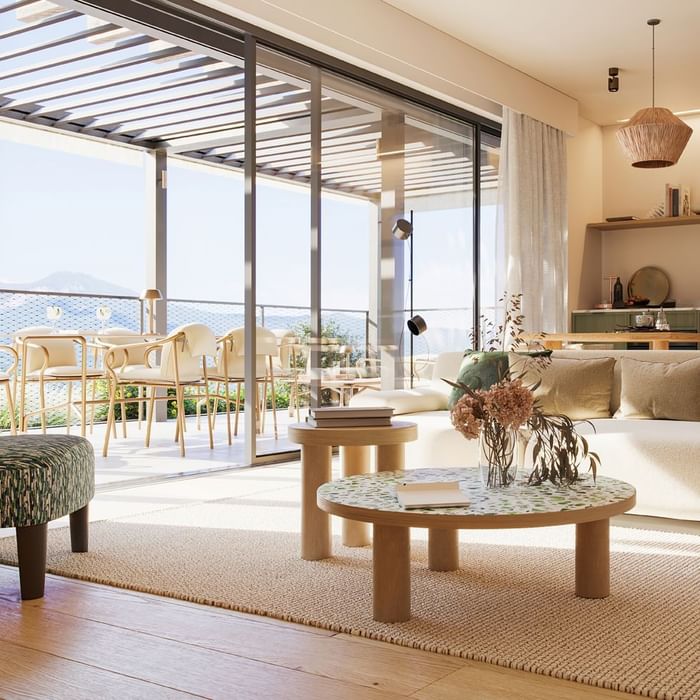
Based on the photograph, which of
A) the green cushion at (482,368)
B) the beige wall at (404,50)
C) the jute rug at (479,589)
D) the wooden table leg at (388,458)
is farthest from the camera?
the beige wall at (404,50)

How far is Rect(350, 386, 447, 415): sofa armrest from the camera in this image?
4512mm

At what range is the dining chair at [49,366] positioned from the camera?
5941 millimetres

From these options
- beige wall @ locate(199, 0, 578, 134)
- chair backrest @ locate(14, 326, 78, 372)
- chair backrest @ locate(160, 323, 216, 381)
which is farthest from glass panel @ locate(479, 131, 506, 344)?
chair backrest @ locate(14, 326, 78, 372)

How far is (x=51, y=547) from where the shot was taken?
10.7 ft

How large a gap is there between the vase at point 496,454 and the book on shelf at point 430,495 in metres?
0.16

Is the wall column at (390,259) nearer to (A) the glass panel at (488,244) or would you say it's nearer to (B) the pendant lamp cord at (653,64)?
(A) the glass panel at (488,244)

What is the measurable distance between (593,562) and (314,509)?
3.15 ft

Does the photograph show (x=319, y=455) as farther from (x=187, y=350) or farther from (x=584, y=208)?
(x=584, y=208)

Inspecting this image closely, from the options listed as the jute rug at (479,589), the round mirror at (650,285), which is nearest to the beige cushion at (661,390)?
the jute rug at (479,589)

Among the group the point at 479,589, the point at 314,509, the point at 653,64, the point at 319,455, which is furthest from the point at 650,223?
the point at 479,589

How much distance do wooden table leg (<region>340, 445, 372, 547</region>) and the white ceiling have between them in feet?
11.2

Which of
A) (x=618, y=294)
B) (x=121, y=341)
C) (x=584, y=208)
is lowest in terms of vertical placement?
(x=121, y=341)

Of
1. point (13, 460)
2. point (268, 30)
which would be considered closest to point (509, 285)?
point (268, 30)

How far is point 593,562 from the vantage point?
261 cm
